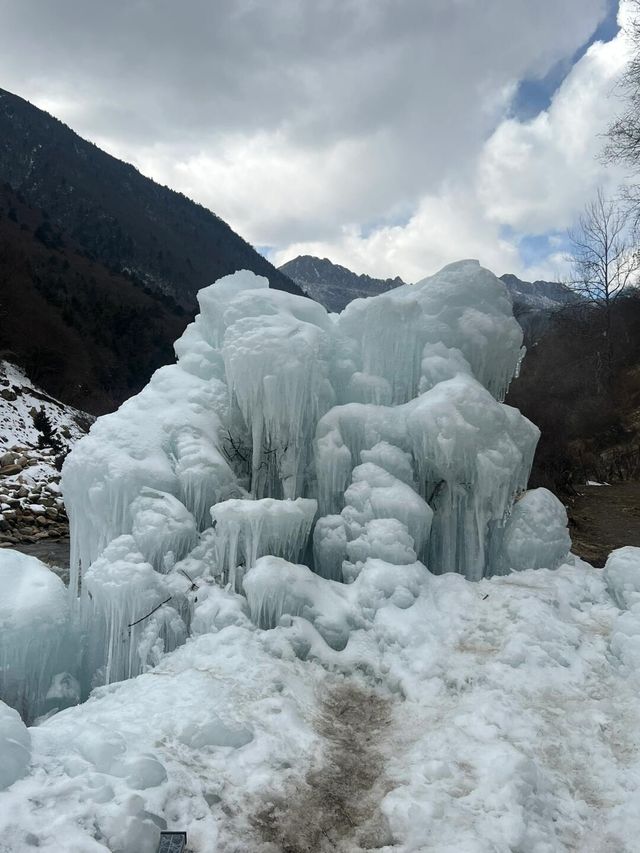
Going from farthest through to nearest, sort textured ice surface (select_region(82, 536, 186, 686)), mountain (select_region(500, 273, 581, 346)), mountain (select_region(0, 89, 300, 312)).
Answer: mountain (select_region(0, 89, 300, 312)), mountain (select_region(500, 273, 581, 346)), textured ice surface (select_region(82, 536, 186, 686))

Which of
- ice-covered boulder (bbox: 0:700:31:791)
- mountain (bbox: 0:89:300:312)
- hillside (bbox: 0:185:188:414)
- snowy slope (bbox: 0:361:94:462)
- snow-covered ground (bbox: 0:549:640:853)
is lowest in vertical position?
snow-covered ground (bbox: 0:549:640:853)

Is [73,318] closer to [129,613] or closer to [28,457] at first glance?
[28,457]

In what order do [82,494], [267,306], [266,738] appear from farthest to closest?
[267,306]
[82,494]
[266,738]

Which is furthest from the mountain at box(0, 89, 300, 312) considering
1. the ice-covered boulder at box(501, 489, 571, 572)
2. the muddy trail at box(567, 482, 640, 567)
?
the ice-covered boulder at box(501, 489, 571, 572)

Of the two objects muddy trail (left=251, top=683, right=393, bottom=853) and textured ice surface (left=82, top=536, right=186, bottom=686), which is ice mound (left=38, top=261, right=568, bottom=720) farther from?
muddy trail (left=251, top=683, right=393, bottom=853)

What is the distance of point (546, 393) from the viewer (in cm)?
2442

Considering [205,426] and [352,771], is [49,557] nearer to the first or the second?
[205,426]

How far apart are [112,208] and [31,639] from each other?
10352 cm

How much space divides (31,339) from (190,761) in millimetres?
32318

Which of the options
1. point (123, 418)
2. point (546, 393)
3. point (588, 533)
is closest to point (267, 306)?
point (123, 418)

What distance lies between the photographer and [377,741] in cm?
418

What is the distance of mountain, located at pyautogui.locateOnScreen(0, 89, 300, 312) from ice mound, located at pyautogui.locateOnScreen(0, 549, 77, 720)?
73116 mm

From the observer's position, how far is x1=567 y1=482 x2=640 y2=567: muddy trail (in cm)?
1052

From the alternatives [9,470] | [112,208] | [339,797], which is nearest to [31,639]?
[339,797]
